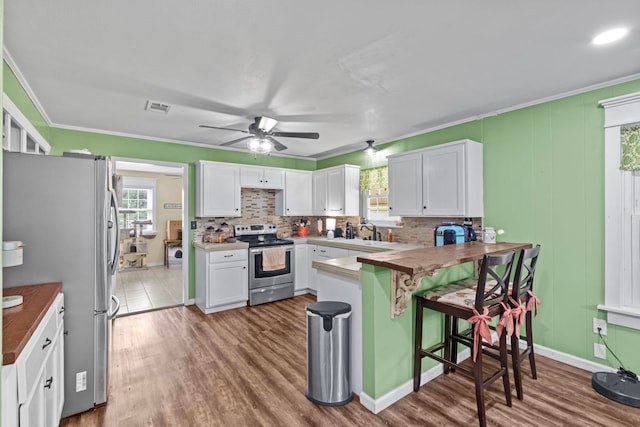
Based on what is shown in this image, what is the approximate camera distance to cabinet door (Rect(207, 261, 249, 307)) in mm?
4320

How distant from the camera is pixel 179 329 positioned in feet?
12.3

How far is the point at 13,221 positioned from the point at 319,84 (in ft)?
7.72

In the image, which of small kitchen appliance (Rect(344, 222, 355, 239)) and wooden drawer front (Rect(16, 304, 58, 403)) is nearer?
wooden drawer front (Rect(16, 304, 58, 403))

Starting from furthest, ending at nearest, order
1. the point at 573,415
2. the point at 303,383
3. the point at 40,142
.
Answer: the point at 40,142, the point at 303,383, the point at 573,415

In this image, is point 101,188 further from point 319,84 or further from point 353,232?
point 353,232

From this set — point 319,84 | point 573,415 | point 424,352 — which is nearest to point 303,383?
point 424,352

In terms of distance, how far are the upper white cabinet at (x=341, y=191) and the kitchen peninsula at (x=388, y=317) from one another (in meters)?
2.70

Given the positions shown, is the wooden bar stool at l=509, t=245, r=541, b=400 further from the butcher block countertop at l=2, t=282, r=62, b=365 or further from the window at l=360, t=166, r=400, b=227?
the butcher block countertop at l=2, t=282, r=62, b=365

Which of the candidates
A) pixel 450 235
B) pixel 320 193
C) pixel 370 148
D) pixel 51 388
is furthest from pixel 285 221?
pixel 51 388

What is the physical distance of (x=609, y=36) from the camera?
2021 millimetres

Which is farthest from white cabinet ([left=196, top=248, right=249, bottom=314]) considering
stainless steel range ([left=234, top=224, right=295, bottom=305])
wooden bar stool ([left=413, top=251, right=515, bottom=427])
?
wooden bar stool ([left=413, top=251, right=515, bottom=427])

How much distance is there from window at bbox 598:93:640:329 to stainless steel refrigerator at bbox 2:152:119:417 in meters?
3.93

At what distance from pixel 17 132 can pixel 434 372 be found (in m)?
3.96

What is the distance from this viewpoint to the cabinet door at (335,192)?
5.15 m
